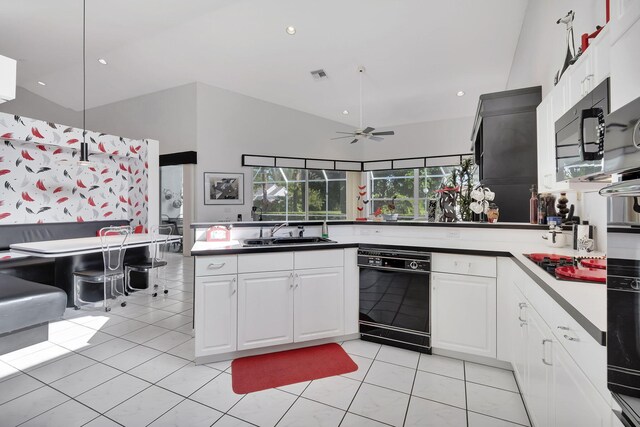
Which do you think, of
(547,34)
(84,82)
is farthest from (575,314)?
(84,82)

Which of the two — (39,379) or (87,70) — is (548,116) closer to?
(39,379)

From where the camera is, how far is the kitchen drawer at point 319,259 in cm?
255

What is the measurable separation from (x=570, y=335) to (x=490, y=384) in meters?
1.33

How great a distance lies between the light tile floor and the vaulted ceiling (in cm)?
422

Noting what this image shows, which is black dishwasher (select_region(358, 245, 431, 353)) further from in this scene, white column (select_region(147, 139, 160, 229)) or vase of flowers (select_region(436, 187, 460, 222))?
white column (select_region(147, 139, 160, 229))

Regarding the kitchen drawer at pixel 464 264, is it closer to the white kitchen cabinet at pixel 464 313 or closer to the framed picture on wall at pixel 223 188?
the white kitchen cabinet at pixel 464 313

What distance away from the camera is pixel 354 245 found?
271 cm

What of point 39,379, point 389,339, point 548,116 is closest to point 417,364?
point 389,339

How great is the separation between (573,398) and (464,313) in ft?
4.50

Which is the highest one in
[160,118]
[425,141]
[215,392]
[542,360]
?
[160,118]

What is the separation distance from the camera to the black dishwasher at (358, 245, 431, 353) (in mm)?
2469

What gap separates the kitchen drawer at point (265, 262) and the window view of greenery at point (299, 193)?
5509 mm

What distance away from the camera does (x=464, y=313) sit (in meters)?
2.35

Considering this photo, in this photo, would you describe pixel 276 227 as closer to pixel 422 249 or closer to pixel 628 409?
pixel 422 249
